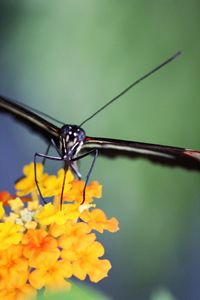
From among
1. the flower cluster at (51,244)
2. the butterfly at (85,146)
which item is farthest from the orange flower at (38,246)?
the butterfly at (85,146)

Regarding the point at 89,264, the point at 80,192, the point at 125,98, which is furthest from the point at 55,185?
the point at 125,98

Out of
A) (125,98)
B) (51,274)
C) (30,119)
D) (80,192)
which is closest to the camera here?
(51,274)

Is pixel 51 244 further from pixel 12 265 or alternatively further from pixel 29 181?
pixel 29 181

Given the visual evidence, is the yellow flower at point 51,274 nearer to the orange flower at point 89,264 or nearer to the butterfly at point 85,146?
the orange flower at point 89,264

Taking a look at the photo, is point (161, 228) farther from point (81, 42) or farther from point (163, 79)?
point (81, 42)

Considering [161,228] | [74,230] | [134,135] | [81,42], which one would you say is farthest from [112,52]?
[74,230]

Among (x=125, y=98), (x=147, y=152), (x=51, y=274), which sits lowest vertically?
(x=51, y=274)

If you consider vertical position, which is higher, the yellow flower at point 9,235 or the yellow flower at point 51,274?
the yellow flower at point 9,235
